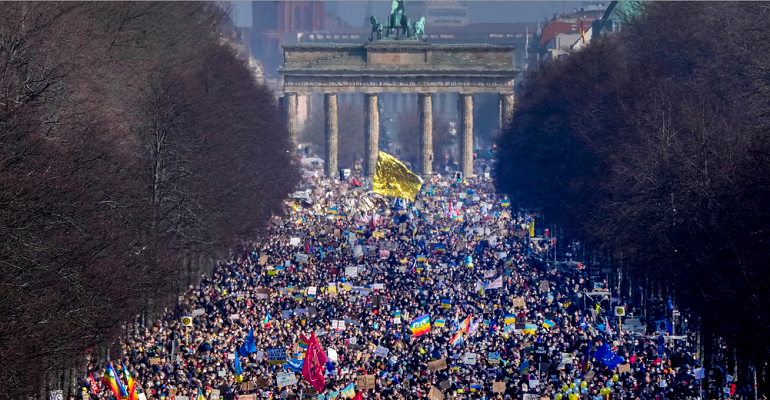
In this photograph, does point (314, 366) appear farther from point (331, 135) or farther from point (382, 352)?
point (331, 135)

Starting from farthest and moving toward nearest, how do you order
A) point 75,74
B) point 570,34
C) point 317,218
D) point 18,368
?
point 570,34
point 317,218
point 75,74
point 18,368

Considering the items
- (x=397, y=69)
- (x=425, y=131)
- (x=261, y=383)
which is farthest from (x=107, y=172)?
(x=425, y=131)

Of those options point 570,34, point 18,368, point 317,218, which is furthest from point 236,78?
point 570,34

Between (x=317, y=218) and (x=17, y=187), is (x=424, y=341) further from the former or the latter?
(x=317, y=218)

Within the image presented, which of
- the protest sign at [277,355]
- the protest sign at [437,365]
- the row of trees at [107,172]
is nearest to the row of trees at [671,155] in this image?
the protest sign at [437,365]

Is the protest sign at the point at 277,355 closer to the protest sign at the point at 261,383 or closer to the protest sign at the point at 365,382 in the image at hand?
the protest sign at the point at 261,383
